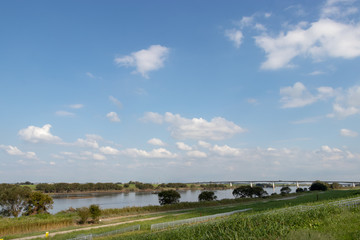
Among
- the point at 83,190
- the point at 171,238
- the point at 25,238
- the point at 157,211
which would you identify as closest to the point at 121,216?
the point at 157,211

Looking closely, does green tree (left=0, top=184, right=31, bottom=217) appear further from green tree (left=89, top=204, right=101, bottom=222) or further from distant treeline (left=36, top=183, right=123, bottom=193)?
distant treeline (left=36, top=183, right=123, bottom=193)

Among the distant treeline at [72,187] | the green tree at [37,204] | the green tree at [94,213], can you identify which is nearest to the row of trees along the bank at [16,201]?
the green tree at [37,204]

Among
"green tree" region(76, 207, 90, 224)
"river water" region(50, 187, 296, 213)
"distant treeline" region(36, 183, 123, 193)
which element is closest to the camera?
"green tree" region(76, 207, 90, 224)

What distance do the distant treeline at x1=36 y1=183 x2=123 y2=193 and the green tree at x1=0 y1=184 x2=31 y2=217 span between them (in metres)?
98.5

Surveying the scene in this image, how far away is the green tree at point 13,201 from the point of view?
1998 inches

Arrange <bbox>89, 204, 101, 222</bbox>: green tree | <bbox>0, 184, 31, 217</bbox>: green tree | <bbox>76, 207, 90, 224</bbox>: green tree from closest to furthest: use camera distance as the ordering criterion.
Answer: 1. <bbox>76, 207, 90, 224</bbox>: green tree
2. <bbox>89, 204, 101, 222</bbox>: green tree
3. <bbox>0, 184, 31, 217</bbox>: green tree

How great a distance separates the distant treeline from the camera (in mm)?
143750

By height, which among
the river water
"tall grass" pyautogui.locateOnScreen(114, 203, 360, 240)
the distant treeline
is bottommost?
the river water

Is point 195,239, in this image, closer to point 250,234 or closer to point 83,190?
point 250,234

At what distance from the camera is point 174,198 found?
213ft

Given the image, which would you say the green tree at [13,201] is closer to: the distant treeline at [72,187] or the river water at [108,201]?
the river water at [108,201]

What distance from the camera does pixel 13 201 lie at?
51.2 metres

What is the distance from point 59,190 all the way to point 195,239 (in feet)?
515

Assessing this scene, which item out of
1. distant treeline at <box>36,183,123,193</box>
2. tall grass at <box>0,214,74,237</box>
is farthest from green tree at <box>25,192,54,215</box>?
distant treeline at <box>36,183,123,193</box>
